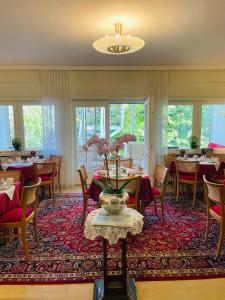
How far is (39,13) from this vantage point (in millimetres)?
2834

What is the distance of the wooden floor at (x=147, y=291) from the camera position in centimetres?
213

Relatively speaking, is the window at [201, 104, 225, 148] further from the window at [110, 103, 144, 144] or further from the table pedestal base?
the table pedestal base

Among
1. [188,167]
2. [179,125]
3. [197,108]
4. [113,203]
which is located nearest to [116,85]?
[179,125]

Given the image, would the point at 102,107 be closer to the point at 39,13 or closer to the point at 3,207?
the point at 39,13

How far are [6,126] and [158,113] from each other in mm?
3690

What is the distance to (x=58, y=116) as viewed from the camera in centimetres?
557

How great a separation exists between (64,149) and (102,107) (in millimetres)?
1381

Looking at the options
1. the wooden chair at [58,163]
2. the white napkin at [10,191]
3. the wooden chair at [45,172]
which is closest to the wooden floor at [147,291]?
the white napkin at [10,191]

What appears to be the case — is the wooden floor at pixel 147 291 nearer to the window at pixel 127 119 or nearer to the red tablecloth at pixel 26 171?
the red tablecloth at pixel 26 171

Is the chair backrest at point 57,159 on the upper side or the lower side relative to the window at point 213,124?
lower

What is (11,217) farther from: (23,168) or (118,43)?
(118,43)

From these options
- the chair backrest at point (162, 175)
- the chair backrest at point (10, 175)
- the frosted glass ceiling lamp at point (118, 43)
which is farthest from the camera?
the chair backrest at point (162, 175)

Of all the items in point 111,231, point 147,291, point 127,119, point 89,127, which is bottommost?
point 147,291

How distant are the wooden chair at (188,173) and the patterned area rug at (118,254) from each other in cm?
86
